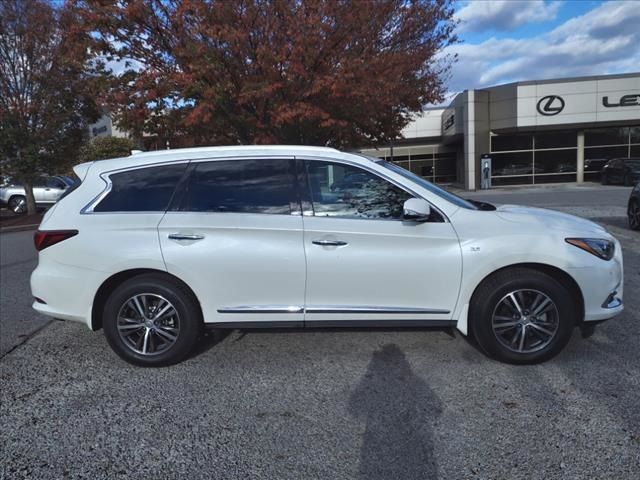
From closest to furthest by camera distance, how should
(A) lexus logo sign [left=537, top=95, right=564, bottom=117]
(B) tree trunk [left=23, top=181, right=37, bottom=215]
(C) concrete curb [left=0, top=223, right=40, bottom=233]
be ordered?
(C) concrete curb [left=0, top=223, right=40, bottom=233]
(B) tree trunk [left=23, top=181, right=37, bottom=215]
(A) lexus logo sign [left=537, top=95, right=564, bottom=117]

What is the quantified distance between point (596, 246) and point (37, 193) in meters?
22.1

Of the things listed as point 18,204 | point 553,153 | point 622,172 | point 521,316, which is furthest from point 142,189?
point 553,153

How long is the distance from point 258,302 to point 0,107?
1614 cm

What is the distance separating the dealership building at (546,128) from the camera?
2906 cm

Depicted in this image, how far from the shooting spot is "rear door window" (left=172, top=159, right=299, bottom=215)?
4.11m

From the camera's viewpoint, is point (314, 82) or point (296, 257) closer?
point (296, 257)

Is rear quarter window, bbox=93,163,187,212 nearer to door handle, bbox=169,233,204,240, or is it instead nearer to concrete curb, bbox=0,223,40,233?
door handle, bbox=169,233,204,240

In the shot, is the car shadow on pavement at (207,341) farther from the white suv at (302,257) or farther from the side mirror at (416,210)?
the side mirror at (416,210)

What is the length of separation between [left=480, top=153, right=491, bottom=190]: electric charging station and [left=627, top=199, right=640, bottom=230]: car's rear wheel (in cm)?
2071

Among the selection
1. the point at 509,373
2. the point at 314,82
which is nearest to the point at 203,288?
the point at 509,373

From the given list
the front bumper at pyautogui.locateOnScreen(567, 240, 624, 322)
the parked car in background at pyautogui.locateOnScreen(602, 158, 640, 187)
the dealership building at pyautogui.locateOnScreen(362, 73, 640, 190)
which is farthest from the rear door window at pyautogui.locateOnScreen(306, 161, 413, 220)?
the parked car in background at pyautogui.locateOnScreen(602, 158, 640, 187)

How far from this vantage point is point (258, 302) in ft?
13.3

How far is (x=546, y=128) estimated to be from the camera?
101 feet

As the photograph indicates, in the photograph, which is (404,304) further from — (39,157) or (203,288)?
(39,157)
